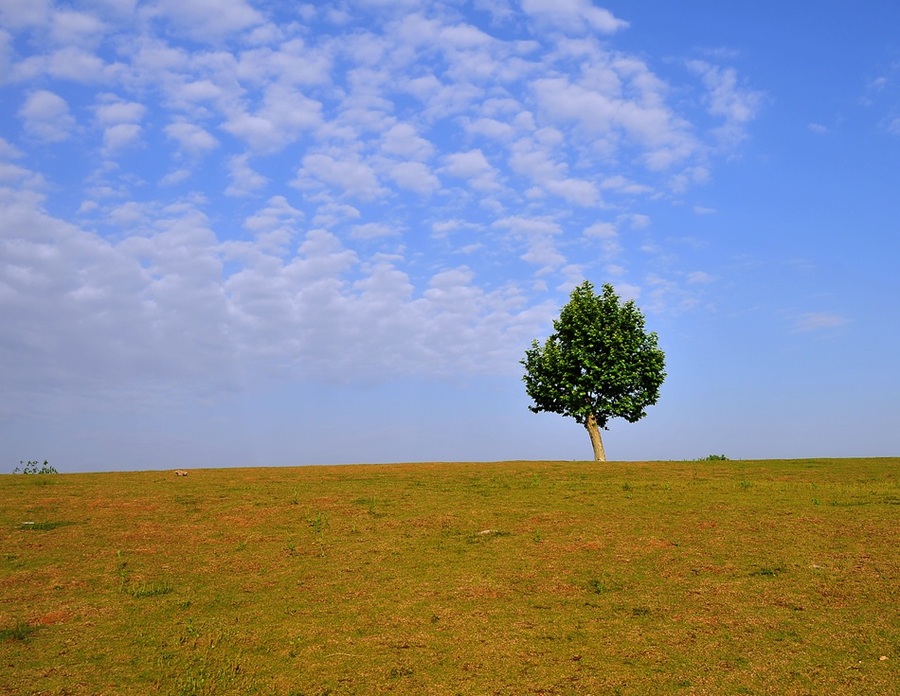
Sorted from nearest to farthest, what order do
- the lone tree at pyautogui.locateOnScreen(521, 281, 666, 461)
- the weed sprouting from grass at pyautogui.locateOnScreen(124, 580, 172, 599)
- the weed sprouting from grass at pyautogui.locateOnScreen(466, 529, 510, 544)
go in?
the weed sprouting from grass at pyautogui.locateOnScreen(124, 580, 172, 599)
the weed sprouting from grass at pyautogui.locateOnScreen(466, 529, 510, 544)
the lone tree at pyautogui.locateOnScreen(521, 281, 666, 461)

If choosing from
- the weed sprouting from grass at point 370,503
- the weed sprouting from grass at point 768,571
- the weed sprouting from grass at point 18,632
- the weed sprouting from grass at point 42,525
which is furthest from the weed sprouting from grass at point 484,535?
the weed sprouting from grass at point 42,525

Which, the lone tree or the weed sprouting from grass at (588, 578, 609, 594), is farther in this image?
the lone tree

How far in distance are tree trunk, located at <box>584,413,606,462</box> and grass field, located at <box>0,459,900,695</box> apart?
26.2 m

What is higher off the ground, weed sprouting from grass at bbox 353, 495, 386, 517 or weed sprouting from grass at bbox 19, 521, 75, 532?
weed sprouting from grass at bbox 353, 495, 386, 517

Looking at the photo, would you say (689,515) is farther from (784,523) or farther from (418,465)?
(418,465)

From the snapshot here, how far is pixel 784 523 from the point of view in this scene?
79.5 ft

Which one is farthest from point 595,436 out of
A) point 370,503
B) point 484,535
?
point 484,535

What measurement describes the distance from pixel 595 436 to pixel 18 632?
4940 centimetres

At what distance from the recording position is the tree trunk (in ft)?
193

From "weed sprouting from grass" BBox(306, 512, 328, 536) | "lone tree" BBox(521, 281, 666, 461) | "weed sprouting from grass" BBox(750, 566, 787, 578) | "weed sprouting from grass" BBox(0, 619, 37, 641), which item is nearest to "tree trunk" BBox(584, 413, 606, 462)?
"lone tree" BBox(521, 281, 666, 461)

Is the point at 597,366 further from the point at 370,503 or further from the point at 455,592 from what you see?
the point at 455,592

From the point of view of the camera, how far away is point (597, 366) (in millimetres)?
57562

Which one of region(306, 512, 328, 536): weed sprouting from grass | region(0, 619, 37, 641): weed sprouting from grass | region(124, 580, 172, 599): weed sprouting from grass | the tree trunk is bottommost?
region(0, 619, 37, 641): weed sprouting from grass

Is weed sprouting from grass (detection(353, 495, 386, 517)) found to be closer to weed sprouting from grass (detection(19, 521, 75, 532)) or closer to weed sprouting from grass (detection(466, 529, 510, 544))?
weed sprouting from grass (detection(466, 529, 510, 544))
